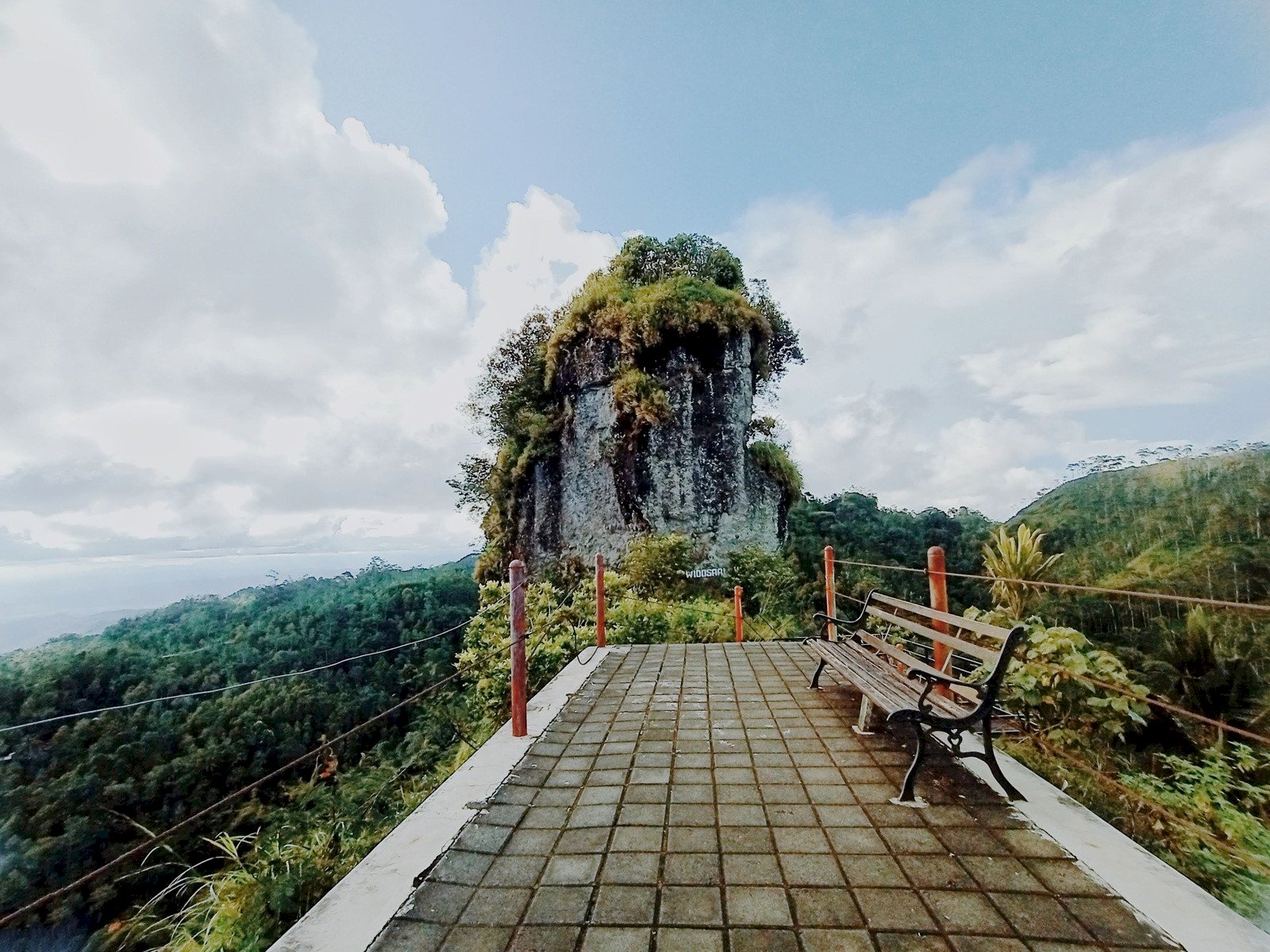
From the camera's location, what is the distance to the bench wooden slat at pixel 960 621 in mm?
2986

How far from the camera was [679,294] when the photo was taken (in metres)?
13.3

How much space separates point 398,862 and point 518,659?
1566 millimetres

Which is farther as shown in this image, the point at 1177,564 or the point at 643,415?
the point at 643,415

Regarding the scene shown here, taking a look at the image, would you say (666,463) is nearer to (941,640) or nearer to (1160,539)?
(941,640)

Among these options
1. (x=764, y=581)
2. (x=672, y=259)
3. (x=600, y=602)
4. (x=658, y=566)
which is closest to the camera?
(x=600, y=602)

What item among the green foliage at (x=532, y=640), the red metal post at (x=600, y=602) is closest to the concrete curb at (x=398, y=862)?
the green foliage at (x=532, y=640)

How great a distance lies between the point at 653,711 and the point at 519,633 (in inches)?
48.7

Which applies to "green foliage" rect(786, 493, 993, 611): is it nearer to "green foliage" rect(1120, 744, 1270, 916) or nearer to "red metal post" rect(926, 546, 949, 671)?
"red metal post" rect(926, 546, 949, 671)

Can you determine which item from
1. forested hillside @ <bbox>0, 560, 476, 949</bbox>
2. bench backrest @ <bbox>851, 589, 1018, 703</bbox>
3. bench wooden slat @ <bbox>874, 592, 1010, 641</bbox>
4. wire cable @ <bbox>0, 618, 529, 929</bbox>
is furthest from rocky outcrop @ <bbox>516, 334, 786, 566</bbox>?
wire cable @ <bbox>0, 618, 529, 929</bbox>

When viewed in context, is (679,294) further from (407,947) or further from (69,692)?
(69,692)

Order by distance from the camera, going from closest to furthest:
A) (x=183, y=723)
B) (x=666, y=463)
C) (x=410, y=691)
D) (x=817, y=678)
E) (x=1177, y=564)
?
(x=817, y=678)
(x=1177, y=564)
(x=183, y=723)
(x=666, y=463)
(x=410, y=691)

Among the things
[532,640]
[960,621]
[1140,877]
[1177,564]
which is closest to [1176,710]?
[1140,877]

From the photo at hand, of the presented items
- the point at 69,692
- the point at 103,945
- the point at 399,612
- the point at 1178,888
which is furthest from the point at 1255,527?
the point at 69,692

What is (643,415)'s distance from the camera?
12.7 m
